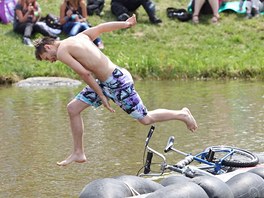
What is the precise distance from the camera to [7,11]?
1922 cm

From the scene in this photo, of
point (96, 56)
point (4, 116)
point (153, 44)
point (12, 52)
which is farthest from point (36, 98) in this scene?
point (96, 56)

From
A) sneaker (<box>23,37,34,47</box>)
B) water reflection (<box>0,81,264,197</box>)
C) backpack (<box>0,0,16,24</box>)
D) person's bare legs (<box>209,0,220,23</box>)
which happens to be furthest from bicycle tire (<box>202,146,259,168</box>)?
person's bare legs (<box>209,0,220,23</box>)

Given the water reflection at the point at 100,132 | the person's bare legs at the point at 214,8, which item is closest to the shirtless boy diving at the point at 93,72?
the water reflection at the point at 100,132

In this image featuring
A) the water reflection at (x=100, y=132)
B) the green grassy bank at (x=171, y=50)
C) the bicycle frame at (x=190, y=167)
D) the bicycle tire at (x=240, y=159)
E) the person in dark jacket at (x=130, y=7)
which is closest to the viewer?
the bicycle frame at (x=190, y=167)

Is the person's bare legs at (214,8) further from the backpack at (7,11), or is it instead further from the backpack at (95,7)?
the backpack at (7,11)

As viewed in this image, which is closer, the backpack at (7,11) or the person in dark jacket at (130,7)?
the backpack at (7,11)

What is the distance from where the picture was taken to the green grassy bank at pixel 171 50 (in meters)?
16.6

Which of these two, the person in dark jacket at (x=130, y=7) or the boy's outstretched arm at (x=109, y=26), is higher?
the boy's outstretched arm at (x=109, y=26)

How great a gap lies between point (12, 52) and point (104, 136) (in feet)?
25.2

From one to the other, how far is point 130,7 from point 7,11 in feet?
10.0

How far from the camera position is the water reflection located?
8.01 metres

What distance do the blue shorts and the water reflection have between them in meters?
0.72

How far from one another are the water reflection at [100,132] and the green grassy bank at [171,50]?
0.99 metres

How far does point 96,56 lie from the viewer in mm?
7766
